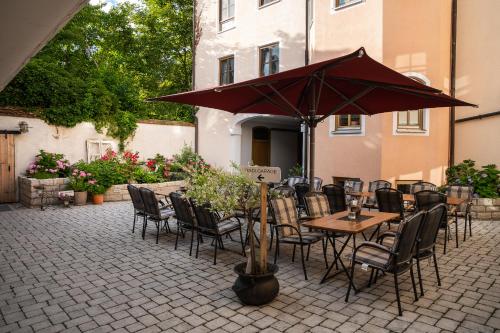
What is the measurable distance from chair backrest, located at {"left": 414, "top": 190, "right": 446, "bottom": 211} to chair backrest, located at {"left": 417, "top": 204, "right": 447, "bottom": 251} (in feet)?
5.88

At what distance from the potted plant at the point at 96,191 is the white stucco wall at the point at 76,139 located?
2.47m

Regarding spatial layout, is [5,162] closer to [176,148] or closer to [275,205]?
[176,148]

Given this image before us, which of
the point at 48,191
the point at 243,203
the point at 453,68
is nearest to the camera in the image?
the point at 243,203

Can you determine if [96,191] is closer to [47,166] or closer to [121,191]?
[121,191]

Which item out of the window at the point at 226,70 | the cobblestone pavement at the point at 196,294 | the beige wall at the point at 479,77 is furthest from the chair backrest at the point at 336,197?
the window at the point at 226,70

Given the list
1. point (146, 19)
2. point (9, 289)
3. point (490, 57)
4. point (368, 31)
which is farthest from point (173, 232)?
point (146, 19)

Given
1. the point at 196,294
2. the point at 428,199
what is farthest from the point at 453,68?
the point at 196,294

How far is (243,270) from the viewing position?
13.6 feet

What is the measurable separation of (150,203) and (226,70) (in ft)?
31.5

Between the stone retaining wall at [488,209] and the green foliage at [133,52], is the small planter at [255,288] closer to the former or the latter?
the stone retaining wall at [488,209]

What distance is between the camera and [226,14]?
1511 cm

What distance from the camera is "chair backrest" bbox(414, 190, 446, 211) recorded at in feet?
19.3

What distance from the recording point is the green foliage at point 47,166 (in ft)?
37.3

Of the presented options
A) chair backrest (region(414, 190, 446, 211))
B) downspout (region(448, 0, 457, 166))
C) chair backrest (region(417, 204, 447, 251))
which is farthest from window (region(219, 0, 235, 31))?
chair backrest (region(417, 204, 447, 251))
